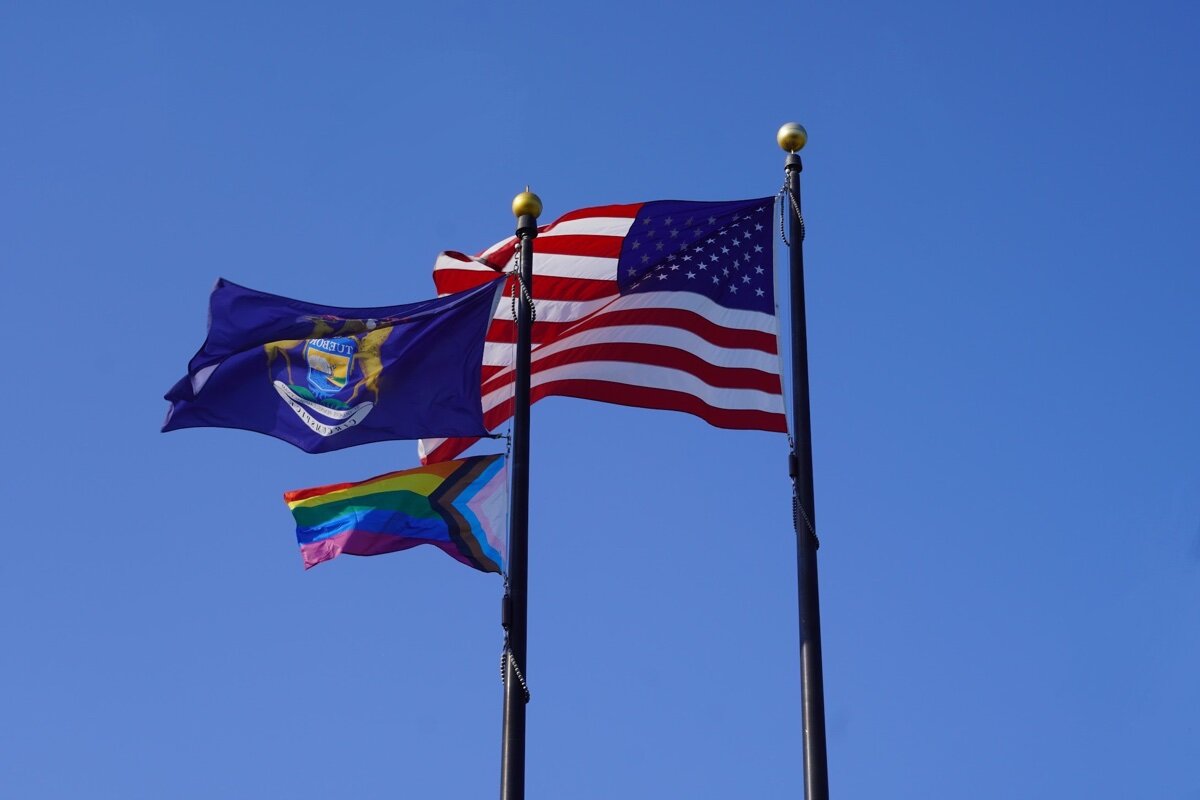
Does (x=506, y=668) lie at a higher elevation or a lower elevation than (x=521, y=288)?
lower

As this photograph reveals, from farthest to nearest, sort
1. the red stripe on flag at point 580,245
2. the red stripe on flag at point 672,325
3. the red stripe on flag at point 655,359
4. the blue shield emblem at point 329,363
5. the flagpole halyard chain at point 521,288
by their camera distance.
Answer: the red stripe on flag at point 580,245
the red stripe on flag at point 672,325
the red stripe on flag at point 655,359
the blue shield emblem at point 329,363
the flagpole halyard chain at point 521,288

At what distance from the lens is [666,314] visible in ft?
60.1

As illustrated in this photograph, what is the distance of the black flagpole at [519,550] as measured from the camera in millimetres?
14109

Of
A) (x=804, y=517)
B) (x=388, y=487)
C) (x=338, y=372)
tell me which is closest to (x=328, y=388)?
(x=338, y=372)

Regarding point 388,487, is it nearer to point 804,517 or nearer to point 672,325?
point 672,325

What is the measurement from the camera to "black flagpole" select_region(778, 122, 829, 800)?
1409 cm

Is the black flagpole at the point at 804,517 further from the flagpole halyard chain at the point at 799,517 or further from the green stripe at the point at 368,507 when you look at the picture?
the green stripe at the point at 368,507

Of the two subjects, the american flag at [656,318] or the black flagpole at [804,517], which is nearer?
the black flagpole at [804,517]

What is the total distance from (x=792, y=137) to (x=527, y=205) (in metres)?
2.77

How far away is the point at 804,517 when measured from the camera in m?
15.2

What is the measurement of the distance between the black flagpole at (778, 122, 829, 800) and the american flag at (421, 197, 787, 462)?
1151mm

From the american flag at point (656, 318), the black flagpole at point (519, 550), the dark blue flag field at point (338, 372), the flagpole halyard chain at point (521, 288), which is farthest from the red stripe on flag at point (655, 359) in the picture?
the black flagpole at point (519, 550)

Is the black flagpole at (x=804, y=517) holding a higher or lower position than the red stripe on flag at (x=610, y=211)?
lower

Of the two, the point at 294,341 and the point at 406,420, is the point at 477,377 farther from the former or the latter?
the point at 294,341
